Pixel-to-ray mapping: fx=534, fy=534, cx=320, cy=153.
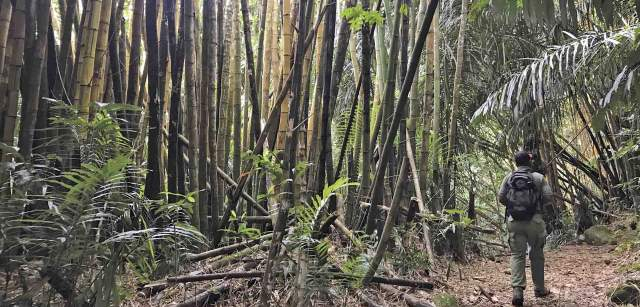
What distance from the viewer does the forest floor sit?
2879 mm

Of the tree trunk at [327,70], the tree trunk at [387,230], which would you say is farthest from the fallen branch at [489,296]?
the tree trunk at [327,70]

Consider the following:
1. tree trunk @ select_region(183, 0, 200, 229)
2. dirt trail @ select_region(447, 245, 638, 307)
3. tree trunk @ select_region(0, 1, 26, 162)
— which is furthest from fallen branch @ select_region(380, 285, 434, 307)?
tree trunk @ select_region(0, 1, 26, 162)

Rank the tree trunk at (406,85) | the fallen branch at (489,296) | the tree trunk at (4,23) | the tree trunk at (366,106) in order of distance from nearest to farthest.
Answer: the tree trunk at (406,85), the tree trunk at (4,23), the tree trunk at (366,106), the fallen branch at (489,296)

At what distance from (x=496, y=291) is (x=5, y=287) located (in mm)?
3220

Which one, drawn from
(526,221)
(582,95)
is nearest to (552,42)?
(582,95)

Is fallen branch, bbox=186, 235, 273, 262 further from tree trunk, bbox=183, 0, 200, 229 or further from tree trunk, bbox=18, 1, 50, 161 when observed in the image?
tree trunk, bbox=18, 1, 50, 161

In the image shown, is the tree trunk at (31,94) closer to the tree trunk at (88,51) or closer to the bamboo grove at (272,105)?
the bamboo grove at (272,105)

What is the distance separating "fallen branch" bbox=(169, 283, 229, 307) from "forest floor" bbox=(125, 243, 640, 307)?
33 mm

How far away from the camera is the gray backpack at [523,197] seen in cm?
374

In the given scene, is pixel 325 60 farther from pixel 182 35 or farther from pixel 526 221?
pixel 526 221

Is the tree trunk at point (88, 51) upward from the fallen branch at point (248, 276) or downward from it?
upward

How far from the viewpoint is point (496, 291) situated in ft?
12.8

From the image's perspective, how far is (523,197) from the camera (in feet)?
12.4

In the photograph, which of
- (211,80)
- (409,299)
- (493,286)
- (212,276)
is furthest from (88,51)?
(493,286)
